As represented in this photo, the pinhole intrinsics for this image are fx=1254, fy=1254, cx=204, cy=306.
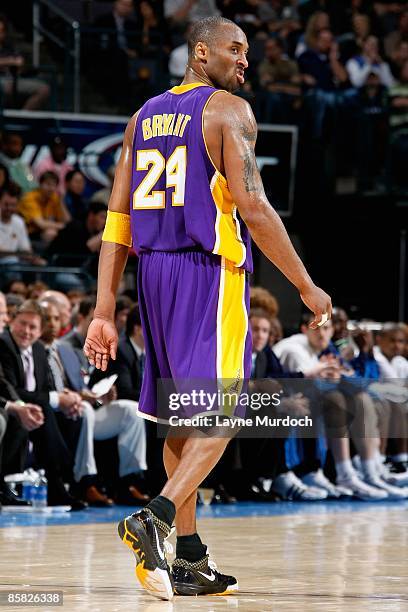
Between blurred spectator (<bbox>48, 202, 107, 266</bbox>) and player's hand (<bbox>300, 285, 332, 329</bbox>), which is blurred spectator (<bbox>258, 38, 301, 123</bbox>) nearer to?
blurred spectator (<bbox>48, 202, 107, 266</bbox>)

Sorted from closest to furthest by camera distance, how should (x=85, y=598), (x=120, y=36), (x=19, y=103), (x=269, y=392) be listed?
(x=85, y=598) → (x=269, y=392) → (x=19, y=103) → (x=120, y=36)

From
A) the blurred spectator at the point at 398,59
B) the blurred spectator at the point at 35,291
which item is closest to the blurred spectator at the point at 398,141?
the blurred spectator at the point at 398,59

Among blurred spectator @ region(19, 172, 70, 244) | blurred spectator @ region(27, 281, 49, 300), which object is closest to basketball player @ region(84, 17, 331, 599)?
blurred spectator @ region(27, 281, 49, 300)

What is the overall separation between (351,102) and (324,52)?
1.97 m

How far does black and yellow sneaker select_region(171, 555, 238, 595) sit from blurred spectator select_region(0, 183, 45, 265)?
746 centimetres

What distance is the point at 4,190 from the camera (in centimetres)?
1250

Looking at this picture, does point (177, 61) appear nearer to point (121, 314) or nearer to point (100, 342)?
point (121, 314)

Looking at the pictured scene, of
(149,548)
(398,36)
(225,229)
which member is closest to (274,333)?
(225,229)

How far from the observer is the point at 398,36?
17219 mm

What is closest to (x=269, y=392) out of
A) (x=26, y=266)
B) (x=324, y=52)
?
(x=26, y=266)

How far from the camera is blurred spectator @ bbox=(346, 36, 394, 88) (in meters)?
16.1

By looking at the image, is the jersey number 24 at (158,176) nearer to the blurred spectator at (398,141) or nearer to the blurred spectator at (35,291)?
the blurred spectator at (35,291)

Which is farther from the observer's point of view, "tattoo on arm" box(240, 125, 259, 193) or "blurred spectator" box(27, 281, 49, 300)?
"blurred spectator" box(27, 281, 49, 300)

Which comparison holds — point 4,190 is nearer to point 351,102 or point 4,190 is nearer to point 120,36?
point 120,36
